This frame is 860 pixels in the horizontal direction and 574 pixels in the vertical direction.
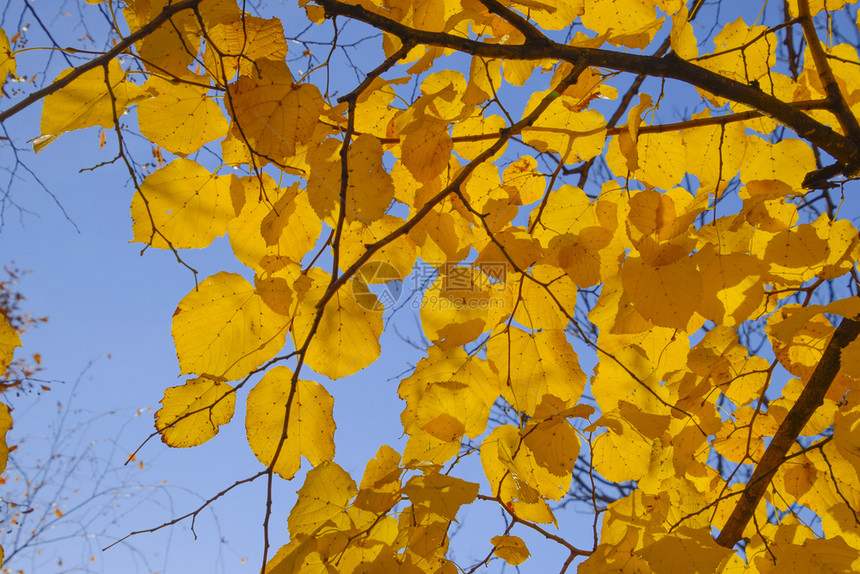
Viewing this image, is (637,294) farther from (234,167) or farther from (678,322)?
(234,167)

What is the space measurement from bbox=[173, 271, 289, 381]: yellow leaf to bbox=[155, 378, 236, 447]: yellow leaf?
0.08ft

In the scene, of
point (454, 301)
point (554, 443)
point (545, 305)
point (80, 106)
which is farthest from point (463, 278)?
point (80, 106)

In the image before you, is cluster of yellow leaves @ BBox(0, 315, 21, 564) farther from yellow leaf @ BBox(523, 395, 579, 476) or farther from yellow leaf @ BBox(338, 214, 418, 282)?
yellow leaf @ BBox(523, 395, 579, 476)

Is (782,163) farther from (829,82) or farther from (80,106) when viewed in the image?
(80,106)

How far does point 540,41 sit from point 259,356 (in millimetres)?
640

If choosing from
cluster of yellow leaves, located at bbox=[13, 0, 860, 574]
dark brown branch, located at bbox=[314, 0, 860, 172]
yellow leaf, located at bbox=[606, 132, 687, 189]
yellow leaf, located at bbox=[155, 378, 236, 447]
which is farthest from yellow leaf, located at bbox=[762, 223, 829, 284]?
yellow leaf, located at bbox=[155, 378, 236, 447]

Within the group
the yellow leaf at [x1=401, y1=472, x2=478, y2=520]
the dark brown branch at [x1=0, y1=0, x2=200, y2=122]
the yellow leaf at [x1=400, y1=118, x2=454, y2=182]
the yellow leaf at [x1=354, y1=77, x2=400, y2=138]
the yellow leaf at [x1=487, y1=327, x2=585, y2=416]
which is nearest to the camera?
the dark brown branch at [x1=0, y1=0, x2=200, y2=122]

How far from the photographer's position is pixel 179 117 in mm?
872

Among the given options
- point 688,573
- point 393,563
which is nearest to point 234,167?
point 393,563

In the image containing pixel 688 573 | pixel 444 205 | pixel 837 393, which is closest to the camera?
pixel 688 573

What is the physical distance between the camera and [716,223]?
0.89 metres

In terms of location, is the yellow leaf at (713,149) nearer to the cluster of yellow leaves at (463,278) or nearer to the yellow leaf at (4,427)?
the cluster of yellow leaves at (463,278)

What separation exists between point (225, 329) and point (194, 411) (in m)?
0.14

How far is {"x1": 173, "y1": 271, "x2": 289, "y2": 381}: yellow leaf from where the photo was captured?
33.6 inches
